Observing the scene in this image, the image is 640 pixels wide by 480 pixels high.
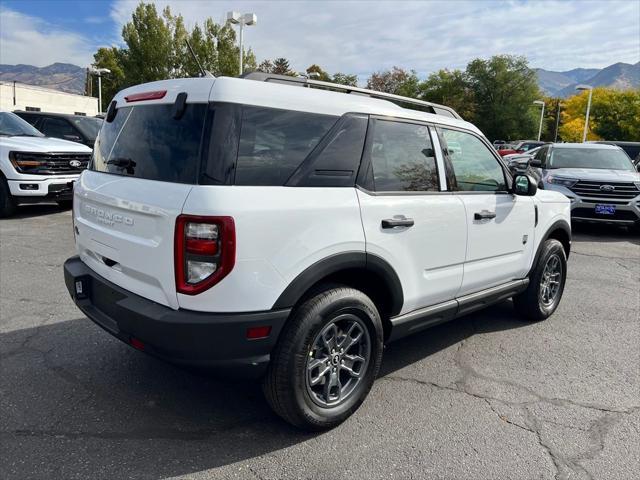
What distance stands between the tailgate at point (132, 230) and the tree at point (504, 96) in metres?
61.7

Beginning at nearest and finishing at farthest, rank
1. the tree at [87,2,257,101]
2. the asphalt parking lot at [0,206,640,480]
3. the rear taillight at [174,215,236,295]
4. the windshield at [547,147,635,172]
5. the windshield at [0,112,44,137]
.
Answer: the rear taillight at [174,215,236,295] → the asphalt parking lot at [0,206,640,480] → the windshield at [0,112,44,137] → the windshield at [547,147,635,172] → the tree at [87,2,257,101]

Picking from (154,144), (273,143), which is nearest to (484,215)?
(273,143)

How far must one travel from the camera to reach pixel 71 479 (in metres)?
2.32

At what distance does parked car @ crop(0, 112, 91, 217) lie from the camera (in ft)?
28.2

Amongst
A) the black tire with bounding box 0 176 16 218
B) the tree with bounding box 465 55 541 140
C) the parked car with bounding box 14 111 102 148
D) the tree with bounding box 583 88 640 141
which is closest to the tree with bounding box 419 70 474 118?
the tree with bounding box 465 55 541 140

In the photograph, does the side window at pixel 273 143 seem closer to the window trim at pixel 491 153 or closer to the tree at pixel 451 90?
the window trim at pixel 491 153

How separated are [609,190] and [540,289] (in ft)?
19.1

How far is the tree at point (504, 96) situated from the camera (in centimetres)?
5975

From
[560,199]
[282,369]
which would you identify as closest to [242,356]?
[282,369]

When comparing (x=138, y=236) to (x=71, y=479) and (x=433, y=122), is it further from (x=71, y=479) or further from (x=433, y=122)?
(x=433, y=122)

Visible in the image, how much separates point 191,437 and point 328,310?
1028 millimetres

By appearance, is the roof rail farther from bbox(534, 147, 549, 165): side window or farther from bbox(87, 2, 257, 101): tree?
bbox(87, 2, 257, 101): tree

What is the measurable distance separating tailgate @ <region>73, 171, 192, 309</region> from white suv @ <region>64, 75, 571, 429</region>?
0.03ft

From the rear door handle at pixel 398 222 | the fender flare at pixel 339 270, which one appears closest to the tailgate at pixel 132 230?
the fender flare at pixel 339 270
